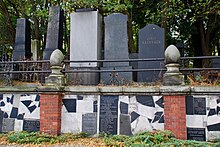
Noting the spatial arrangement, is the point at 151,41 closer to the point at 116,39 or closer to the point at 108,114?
the point at 116,39

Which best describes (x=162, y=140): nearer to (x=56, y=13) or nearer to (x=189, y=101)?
(x=189, y=101)

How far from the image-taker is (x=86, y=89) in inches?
267

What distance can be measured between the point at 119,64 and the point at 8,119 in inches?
168

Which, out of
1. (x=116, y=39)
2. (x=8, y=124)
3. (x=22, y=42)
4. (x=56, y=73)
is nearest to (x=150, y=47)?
(x=116, y=39)

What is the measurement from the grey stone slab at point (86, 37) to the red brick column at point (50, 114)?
2.72m

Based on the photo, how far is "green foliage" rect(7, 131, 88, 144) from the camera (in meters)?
6.24

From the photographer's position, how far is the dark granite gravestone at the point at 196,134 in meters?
6.06

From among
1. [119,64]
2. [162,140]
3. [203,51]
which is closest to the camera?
[162,140]

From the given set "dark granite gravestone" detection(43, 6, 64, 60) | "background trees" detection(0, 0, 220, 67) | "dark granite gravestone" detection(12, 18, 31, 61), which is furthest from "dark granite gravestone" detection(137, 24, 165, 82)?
"dark granite gravestone" detection(12, 18, 31, 61)

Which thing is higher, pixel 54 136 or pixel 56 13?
pixel 56 13

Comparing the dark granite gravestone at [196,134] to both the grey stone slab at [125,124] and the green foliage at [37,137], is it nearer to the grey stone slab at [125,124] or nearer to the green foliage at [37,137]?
the grey stone slab at [125,124]

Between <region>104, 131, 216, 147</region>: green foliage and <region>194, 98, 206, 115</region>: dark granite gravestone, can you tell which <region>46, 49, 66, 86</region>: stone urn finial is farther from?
<region>194, 98, 206, 115</region>: dark granite gravestone

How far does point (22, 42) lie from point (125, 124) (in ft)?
25.4

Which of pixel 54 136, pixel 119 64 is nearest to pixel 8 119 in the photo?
pixel 54 136
